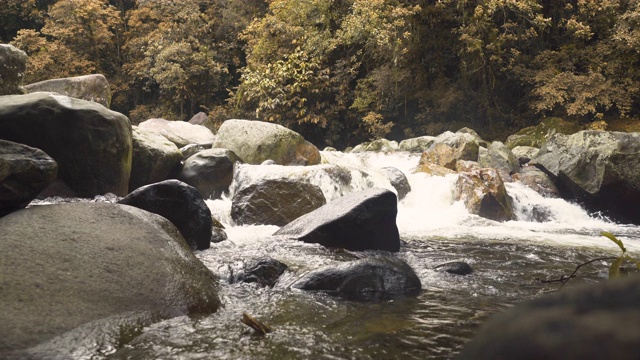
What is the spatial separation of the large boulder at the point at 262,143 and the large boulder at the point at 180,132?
1714mm

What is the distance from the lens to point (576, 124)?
16.1m

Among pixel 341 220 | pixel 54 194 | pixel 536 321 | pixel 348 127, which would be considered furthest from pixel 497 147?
pixel 536 321

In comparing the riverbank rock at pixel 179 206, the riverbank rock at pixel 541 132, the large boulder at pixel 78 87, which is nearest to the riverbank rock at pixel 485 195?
the riverbank rock at pixel 179 206

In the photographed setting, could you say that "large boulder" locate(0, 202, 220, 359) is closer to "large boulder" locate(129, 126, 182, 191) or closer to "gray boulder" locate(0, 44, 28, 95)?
"large boulder" locate(129, 126, 182, 191)

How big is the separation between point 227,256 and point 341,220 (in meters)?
1.45

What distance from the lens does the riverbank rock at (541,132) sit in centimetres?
1566

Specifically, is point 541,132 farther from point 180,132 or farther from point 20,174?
point 20,174

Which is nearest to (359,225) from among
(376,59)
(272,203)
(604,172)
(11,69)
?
(272,203)

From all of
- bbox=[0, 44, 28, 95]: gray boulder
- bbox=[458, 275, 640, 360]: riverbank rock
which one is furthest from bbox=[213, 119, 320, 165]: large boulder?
bbox=[458, 275, 640, 360]: riverbank rock

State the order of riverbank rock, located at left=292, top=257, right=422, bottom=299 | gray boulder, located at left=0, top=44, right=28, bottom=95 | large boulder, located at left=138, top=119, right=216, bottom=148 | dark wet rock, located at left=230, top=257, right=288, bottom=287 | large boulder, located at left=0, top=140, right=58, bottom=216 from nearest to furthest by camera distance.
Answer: large boulder, located at left=0, top=140, right=58, bottom=216
riverbank rock, located at left=292, top=257, right=422, bottom=299
dark wet rock, located at left=230, top=257, right=288, bottom=287
gray boulder, located at left=0, top=44, right=28, bottom=95
large boulder, located at left=138, top=119, right=216, bottom=148

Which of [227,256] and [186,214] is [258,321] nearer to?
[227,256]

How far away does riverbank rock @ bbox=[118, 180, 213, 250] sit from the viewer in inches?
220

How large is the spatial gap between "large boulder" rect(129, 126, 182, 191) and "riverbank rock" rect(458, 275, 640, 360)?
853cm

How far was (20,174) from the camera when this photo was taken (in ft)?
13.2
